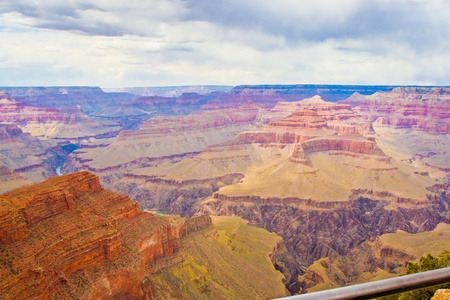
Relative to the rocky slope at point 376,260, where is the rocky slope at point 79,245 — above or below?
above

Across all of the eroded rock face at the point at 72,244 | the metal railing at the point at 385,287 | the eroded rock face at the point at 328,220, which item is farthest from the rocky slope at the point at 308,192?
the metal railing at the point at 385,287

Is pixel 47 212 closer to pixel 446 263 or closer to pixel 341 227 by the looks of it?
pixel 446 263

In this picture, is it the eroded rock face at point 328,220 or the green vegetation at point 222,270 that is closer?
the green vegetation at point 222,270

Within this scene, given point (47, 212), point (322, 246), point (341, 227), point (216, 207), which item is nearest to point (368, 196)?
point (341, 227)

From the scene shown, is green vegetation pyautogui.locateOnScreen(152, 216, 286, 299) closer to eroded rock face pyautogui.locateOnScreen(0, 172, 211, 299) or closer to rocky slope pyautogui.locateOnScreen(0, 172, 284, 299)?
rocky slope pyautogui.locateOnScreen(0, 172, 284, 299)

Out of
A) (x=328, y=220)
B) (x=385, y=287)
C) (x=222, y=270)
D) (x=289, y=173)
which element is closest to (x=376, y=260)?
(x=328, y=220)

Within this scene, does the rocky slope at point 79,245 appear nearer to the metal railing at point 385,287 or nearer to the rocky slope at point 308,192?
the metal railing at point 385,287

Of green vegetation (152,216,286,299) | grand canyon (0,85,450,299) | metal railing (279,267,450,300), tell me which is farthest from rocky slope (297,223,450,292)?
metal railing (279,267,450,300)

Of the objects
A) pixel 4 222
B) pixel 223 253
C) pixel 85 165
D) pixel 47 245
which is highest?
pixel 4 222
